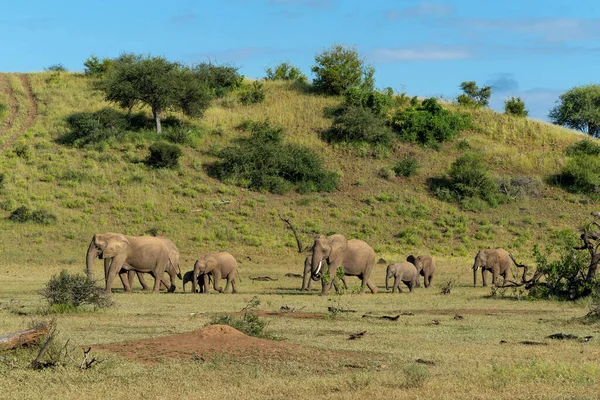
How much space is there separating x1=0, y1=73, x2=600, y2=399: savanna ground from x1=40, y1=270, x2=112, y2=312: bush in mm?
578

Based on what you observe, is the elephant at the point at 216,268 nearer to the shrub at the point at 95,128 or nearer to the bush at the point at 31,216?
the bush at the point at 31,216

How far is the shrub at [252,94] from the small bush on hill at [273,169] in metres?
11.0

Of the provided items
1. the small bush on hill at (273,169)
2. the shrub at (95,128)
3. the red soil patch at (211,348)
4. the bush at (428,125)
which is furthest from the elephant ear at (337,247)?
Answer: the bush at (428,125)

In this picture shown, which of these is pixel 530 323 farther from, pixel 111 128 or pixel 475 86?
pixel 475 86

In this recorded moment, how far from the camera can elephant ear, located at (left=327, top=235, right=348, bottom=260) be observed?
97.9 ft

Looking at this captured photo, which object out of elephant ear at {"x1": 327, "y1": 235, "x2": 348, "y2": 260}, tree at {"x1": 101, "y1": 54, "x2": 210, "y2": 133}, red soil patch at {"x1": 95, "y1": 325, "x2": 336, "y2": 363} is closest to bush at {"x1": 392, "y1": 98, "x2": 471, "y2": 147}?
tree at {"x1": 101, "y1": 54, "x2": 210, "y2": 133}

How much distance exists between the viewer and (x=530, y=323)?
20.0m

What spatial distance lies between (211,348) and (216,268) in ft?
51.0

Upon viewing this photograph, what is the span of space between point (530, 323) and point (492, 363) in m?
7.08

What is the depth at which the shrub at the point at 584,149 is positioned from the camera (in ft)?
207

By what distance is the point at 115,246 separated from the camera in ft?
95.0

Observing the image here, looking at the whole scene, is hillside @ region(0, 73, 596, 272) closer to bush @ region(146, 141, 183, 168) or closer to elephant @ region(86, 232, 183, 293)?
bush @ region(146, 141, 183, 168)

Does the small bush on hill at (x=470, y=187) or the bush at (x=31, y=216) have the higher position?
the small bush on hill at (x=470, y=187)

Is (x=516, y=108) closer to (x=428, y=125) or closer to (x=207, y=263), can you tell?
(x=428, y=125)
